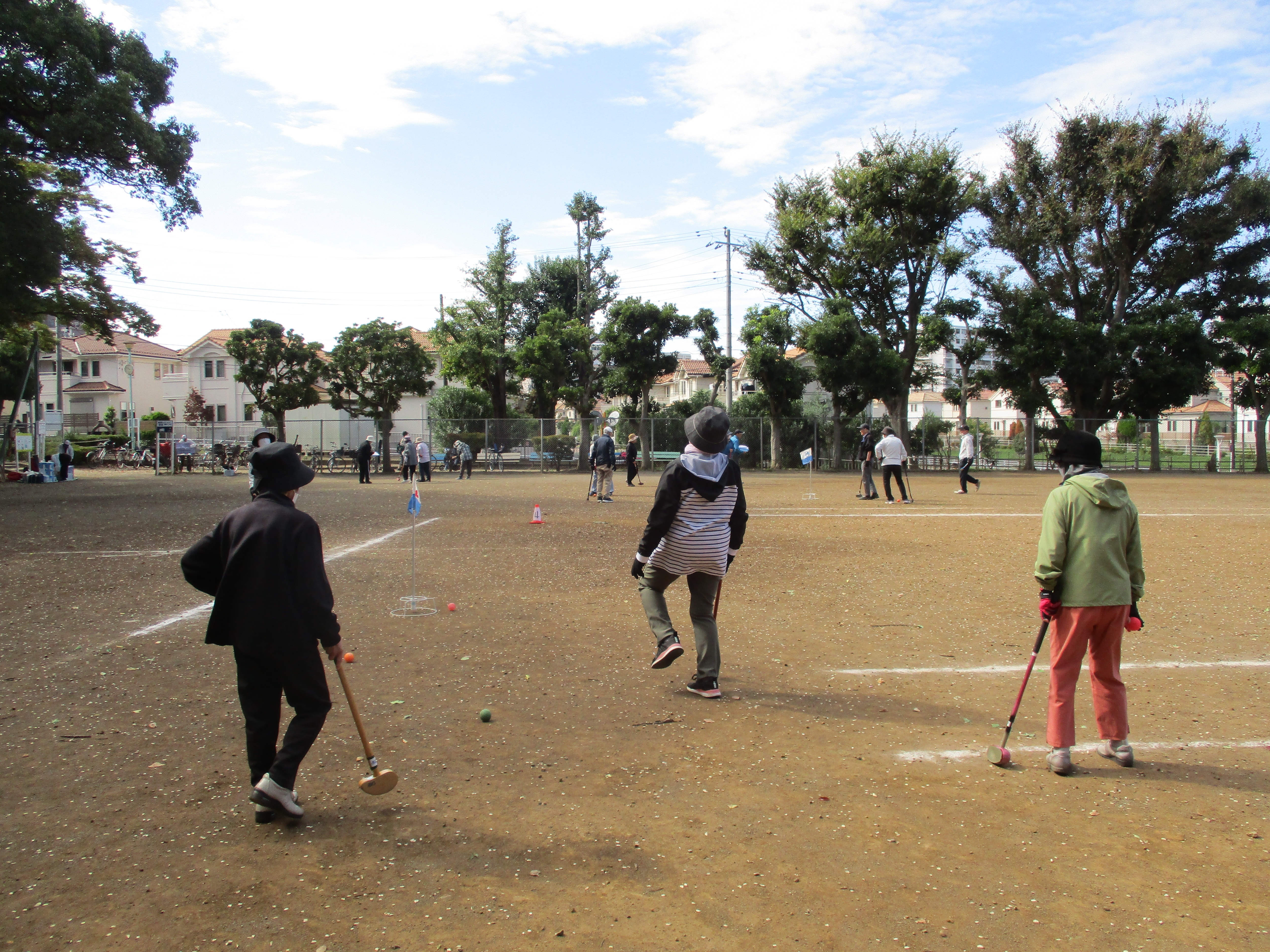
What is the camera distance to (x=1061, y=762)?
441 centimetres

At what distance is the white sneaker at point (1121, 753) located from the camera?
452 centimetres

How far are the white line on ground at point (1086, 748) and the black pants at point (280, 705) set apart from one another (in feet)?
9.64

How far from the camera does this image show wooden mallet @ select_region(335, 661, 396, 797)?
3834mm

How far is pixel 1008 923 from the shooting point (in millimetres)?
3072

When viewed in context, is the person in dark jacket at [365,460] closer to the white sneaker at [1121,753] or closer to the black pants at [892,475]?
the black pants at [892,475]

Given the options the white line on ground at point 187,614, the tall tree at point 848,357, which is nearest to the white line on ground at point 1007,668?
the white line on ground at point 187,614

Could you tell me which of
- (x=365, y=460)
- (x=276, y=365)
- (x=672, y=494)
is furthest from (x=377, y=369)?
(x=672, y=494)

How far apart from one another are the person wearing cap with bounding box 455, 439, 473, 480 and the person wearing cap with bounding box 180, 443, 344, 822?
30831mm


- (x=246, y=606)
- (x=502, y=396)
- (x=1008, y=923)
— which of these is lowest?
(x=1008, y=923)

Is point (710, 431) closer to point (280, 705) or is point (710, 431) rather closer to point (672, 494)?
point (672, 494)

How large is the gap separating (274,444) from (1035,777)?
4014mm

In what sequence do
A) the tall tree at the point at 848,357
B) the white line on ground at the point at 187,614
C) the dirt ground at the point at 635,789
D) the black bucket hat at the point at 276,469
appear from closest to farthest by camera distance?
the dirt ground at the point at 635,789 < the black bucket hat at the point at 276,469 < the white line on ground at the point at 187,614 < the tall tree at the point at 848,357

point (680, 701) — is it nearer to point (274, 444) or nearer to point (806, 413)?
point (274, 444)

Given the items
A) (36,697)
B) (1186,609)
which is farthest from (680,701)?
(1186,609)
